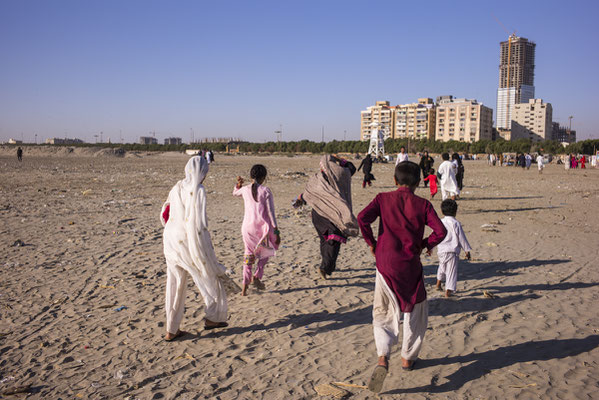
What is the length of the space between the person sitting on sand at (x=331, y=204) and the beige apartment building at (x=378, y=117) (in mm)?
143482

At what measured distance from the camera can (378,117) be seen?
154250 mm

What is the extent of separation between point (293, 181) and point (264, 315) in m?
16.6

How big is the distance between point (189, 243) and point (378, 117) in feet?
511

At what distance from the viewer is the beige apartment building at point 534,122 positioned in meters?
161

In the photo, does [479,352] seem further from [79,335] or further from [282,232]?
[282,232]

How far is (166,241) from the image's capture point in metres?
3.71

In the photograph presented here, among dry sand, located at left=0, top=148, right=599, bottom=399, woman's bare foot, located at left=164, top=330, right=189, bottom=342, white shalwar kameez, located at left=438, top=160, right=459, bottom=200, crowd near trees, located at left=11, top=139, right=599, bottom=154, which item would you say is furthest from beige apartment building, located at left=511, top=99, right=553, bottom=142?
woman's bare foot, located at left=164, top=330, right=189, bottom=342

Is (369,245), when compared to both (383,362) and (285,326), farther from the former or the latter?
(285,326)

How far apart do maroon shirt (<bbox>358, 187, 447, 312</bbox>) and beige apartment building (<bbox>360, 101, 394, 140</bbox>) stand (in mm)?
145728

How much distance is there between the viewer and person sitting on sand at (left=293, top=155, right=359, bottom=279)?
5219 millimetres

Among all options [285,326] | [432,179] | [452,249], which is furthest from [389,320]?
[432,179]

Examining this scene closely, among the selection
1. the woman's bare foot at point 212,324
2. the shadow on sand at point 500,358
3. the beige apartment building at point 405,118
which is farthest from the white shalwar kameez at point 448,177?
the beige apartment building at point 405,118

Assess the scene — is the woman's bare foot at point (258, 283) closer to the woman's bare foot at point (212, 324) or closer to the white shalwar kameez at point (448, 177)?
the woman's bare foot at point (212, 324)

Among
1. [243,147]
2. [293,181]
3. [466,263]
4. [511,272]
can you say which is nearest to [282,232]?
[466,263]
